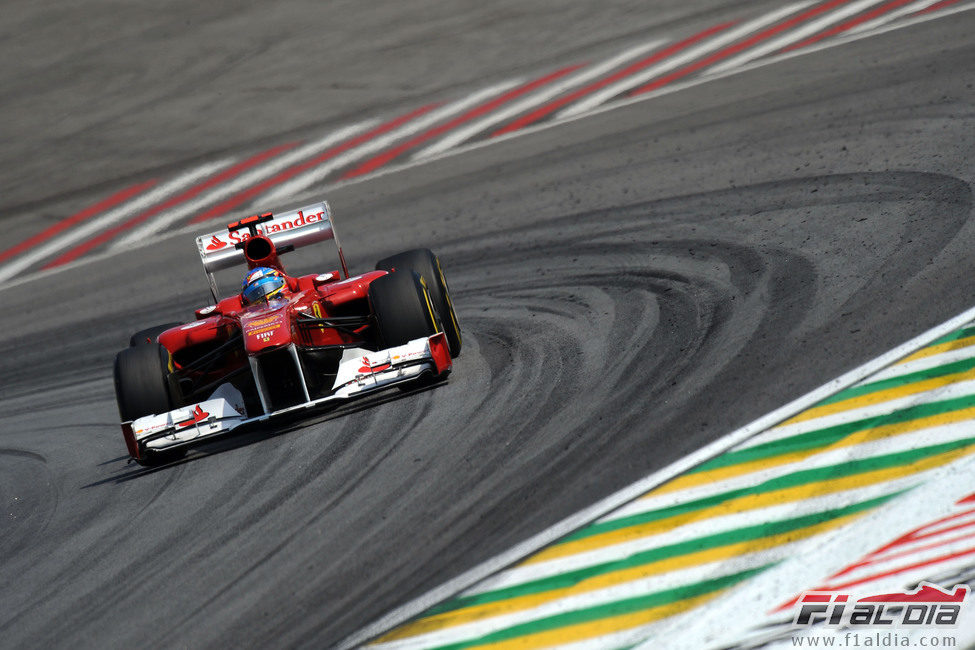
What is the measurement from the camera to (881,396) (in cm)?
694

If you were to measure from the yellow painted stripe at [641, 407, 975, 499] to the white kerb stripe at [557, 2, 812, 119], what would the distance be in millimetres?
11500

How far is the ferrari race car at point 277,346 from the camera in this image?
8.80 meters

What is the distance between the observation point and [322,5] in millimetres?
24422

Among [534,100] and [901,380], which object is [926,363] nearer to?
[901,380]

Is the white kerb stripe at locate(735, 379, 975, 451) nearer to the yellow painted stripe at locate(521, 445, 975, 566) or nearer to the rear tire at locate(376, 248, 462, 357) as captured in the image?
the yellow painted stripe at locate(521, 445, 975, 566)

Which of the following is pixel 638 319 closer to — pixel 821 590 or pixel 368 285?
pixel 368 285

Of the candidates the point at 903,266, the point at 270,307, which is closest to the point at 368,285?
the point at 270,307

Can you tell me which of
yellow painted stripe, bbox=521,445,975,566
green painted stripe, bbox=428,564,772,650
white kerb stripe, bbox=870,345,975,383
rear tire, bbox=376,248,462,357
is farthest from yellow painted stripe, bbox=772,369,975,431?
rear tire, bbox=376,248,462,357

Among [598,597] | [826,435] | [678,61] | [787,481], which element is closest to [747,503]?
[787,481]

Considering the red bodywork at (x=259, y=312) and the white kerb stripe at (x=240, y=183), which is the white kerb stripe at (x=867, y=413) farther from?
the white kerb stripe at (x=240, y=183)

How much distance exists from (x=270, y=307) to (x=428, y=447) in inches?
78.2

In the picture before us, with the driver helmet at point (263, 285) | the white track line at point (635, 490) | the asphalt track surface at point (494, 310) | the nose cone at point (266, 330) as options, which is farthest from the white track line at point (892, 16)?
the nose cone at point (266, 330)

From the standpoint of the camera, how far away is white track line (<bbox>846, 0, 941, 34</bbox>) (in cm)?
1811

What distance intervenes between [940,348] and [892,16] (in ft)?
41.0
